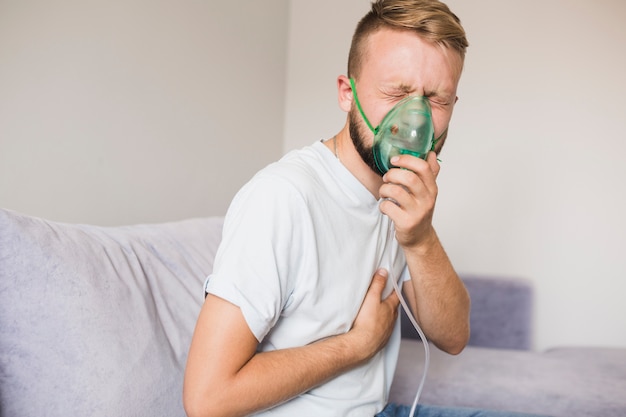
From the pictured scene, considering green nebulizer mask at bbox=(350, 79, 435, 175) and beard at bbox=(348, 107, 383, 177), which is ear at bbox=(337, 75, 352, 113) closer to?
beard at bbox=(348, 107, 383, 177)

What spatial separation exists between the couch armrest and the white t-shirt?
1.48 meters

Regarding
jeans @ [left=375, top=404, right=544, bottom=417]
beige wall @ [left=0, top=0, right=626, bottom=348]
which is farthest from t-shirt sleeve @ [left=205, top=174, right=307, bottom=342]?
beige wall @ [left=0, top=0, right=626, bottom=348]

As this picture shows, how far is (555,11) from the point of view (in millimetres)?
2523

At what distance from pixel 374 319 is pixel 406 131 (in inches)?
14.6

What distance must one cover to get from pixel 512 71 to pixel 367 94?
169 centimetres

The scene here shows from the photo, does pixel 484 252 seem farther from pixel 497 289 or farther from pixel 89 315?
pixel 89 315

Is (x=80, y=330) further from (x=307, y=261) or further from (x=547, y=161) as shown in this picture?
(x=547, y=161)

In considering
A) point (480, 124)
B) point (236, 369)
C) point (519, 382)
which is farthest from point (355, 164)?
point (480, 124)

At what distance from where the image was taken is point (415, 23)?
110 cm

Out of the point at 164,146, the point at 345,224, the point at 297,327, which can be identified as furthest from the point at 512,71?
the point at 297,327

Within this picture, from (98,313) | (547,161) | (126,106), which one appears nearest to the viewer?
(98,313)

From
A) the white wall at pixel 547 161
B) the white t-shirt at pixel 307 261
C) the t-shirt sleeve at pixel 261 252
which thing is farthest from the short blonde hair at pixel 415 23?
the white wall at pixel 547 161

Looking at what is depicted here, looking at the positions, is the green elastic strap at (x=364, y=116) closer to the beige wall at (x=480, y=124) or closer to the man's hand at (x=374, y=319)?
the man's hand at (x=374, y=319)

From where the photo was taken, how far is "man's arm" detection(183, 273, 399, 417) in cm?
86
